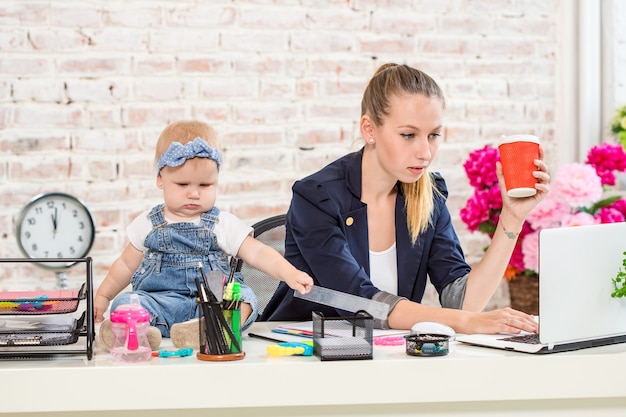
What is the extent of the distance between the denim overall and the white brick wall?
45.9 inches

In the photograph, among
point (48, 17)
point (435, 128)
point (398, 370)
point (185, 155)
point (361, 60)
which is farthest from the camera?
point (361, 60)

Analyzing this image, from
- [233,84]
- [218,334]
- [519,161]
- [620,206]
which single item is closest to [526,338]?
[519,161]

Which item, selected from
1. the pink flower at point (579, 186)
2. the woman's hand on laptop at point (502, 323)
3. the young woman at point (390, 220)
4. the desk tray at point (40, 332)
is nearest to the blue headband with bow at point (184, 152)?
the young woman at point (390, 220)

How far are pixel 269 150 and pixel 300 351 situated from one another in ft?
5.82

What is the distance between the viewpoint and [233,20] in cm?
307

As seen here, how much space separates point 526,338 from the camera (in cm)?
149

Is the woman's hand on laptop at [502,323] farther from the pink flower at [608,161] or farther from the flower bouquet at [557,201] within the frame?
the pink flower at [608,161]

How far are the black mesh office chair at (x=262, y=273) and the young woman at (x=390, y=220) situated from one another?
0.80ft

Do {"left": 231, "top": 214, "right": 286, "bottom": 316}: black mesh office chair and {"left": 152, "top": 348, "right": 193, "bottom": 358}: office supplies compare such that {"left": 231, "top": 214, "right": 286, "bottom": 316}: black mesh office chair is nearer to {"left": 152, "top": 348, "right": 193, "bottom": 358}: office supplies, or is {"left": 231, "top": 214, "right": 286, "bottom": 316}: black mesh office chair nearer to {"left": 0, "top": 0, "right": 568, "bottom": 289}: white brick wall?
{"left": 0, "top": 0, "right": 568, "bottom": 289}: white brick wall

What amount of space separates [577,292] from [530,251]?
4.96ft

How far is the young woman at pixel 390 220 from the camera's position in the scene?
76.1 inches

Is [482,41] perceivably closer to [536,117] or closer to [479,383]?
[536,117]

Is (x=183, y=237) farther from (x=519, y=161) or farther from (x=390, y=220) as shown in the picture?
(x=519, y=161)

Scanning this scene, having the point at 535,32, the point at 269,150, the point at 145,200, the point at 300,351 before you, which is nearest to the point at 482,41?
the point at 535,32
